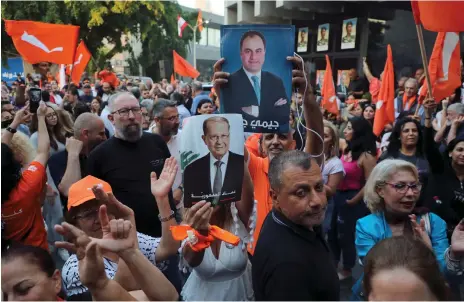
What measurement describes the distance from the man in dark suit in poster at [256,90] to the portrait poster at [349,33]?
1333cm

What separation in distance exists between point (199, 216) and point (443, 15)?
113 inches

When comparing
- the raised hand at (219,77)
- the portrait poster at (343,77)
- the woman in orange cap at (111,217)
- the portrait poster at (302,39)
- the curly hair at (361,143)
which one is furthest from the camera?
the portrait poster at (302,39)

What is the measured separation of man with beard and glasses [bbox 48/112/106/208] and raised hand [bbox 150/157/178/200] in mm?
1590

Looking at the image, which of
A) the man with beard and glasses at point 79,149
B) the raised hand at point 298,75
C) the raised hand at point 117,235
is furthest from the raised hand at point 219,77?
the man with beard and glasses at point 79,149

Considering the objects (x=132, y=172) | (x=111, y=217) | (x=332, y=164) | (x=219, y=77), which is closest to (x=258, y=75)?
(x=219, y=77)

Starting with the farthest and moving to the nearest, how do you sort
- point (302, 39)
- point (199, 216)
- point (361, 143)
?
point (302, 39) → point (361, 143) → point (199, 216)

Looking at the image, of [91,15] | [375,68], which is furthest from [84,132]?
[91,15]

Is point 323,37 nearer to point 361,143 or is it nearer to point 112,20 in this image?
point 112,20

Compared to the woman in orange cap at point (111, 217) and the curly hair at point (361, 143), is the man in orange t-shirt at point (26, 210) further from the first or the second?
the curly hair at point (361, 143)

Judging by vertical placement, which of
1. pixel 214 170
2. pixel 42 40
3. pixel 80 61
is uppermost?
pixel 42 40

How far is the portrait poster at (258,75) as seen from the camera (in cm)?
243

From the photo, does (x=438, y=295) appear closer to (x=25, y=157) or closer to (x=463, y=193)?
(x=463, y=193)

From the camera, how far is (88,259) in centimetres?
157

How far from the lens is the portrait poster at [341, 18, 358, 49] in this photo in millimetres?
14805
